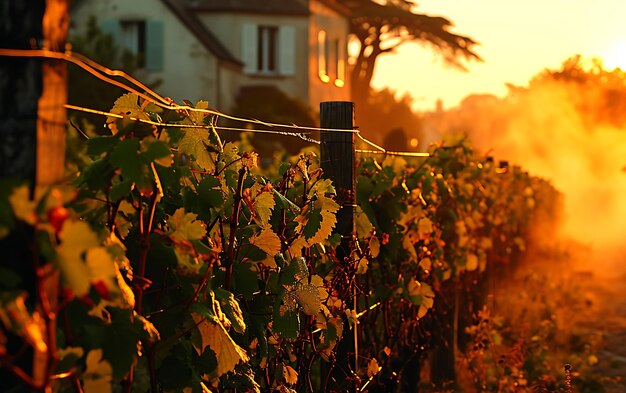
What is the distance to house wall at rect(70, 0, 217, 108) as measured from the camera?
3303 centimetres

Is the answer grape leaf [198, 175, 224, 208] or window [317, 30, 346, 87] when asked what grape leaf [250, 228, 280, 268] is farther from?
window [317, 30, 346, 87]

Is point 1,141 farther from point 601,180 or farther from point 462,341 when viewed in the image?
point 601,180

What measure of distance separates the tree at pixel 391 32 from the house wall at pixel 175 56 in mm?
11871

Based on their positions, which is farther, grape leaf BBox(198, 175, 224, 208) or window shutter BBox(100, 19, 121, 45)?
window shutter BBox(100, 19, 121, 45)

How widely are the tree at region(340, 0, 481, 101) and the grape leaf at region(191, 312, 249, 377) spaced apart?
40829 millimetres

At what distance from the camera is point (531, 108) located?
2112 inches

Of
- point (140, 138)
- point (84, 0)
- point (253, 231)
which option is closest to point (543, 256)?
point (253, 231)

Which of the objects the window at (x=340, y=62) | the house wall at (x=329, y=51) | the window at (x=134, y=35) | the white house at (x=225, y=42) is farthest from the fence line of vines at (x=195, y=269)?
the window at (x=340, y=62)

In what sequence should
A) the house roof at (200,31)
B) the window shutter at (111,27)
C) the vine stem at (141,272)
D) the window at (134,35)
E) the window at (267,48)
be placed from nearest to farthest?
the vine stem at (141,272) < the house roof at (200,31) < the window shutter at (111,27) < the window at (134,35) < the window at (267,48)

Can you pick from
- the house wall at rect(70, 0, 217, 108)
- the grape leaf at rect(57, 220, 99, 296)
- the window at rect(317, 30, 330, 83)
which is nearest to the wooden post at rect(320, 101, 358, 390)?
the grape leaf at rect(57, 220, 99, 296)

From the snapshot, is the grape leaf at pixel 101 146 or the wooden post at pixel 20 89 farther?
the grape leaf at pixel 101 146

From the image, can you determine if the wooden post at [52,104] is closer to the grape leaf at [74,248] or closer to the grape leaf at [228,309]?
the grape leaf at [74,248]

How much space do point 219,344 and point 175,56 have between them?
3031 centimetres

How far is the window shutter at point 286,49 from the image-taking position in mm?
36781
